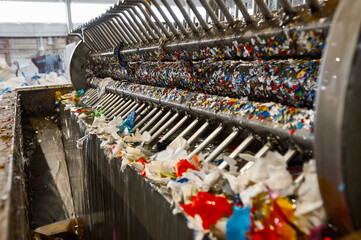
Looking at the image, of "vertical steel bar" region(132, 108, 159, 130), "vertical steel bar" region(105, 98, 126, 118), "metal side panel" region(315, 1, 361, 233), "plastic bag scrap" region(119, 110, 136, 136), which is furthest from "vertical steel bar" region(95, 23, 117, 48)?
"metal side panel" region(315, 1, 361, 233)

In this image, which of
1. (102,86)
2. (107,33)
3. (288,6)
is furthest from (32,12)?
(288,6)

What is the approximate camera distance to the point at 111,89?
142 inches

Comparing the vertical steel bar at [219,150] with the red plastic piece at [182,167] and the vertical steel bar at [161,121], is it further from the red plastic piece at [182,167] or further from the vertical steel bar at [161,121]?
the vertical steel bar at [161,121]

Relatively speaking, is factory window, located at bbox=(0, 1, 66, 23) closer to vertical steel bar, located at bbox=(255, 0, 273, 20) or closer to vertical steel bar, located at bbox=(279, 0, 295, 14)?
vertical steel bar, located at bbox=(255, 0, 273, 20)

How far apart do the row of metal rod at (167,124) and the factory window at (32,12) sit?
5.88 metres

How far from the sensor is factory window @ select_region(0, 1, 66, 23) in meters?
8.19

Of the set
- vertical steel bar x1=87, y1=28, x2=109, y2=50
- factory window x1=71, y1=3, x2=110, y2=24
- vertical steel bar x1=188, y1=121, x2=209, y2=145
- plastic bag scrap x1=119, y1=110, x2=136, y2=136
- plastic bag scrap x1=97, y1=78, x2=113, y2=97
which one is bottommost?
plastic bag scrap x1=119, y1=110, x2=136, y2=136

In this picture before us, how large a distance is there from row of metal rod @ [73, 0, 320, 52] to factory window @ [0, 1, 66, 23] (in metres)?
5.04

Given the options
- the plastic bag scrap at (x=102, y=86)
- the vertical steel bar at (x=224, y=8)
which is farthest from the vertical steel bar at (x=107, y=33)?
the vertical steel bar at (x=224, y=8)

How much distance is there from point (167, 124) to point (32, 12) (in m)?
8.28

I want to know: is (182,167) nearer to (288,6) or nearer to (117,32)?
(288,6)

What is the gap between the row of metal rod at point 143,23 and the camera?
142 centimetres

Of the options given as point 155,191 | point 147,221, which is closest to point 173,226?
point 155,191

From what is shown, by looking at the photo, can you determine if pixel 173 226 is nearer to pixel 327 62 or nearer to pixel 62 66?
pixel 327 62
